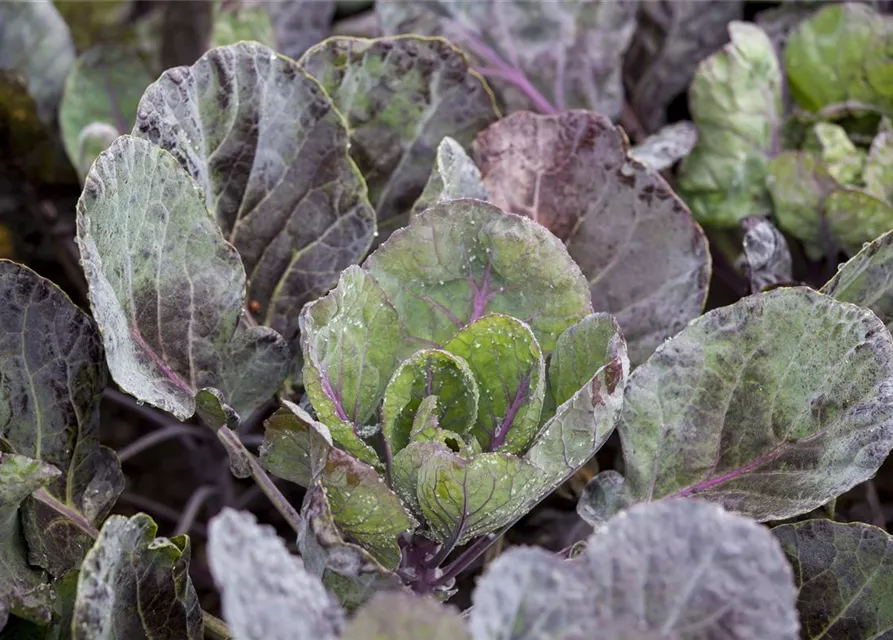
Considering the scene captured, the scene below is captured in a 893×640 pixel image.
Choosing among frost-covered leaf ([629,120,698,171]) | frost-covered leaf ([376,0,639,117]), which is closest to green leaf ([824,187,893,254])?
frost-covered leaf ([629,120,698,171])

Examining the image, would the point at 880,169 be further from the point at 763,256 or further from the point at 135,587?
the point at 135,587

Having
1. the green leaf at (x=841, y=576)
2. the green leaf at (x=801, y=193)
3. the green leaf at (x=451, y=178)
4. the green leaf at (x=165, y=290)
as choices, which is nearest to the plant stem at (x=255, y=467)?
the green leaf at (x=165, y=290)

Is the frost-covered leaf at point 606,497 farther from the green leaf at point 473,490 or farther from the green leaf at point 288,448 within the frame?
the green leaf at point 288,448

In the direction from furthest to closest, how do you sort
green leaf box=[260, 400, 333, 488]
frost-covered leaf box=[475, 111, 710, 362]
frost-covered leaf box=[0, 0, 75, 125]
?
frost-covered leaf box=[0, 0, 75, 125] < frost-covered leaf box=[475, 111, 710, 362] < green leaf box=[260, 400, 333, 488]

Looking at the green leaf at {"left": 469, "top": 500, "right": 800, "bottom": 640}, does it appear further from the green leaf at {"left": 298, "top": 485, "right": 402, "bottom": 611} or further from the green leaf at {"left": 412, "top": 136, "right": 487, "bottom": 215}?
the green leaf at {"left": 412, "top": 136, "right": 487, "bottom": 215}

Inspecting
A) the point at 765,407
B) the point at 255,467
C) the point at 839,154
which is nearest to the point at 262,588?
the point at 255,467

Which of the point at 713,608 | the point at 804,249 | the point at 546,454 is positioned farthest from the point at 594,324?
the point at 804,249
